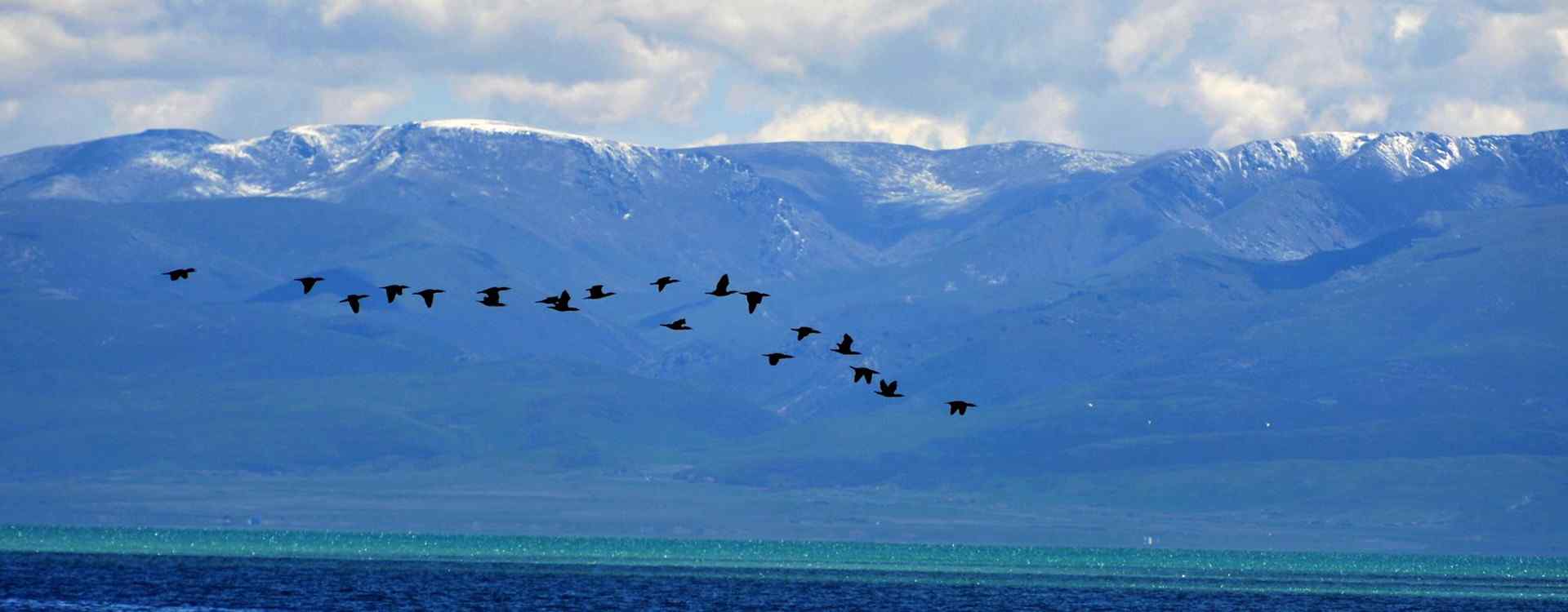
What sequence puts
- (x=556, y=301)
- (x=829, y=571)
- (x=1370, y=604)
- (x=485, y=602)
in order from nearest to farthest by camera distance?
A: 1. (x=556, y=301)
2. (x=485, y=602)
3. (x=1370, y=604)
4. (x=829, y=571)

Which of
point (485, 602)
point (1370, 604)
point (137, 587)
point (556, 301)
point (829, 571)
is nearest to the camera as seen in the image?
point (556, 301)

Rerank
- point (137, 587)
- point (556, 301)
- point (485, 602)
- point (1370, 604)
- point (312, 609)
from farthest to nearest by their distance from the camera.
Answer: point (1370, 604) < point (137, 587) < point (485, 602) < point (312, 609) < point (556, 301)

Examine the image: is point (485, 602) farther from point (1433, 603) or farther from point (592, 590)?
point (1433, 603)

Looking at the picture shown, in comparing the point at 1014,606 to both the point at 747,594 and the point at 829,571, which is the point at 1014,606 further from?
the point at 829,571

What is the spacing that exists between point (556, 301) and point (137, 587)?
2476 inches

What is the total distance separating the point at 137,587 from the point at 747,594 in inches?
1229

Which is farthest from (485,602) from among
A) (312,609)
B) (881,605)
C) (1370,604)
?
(1370,604)

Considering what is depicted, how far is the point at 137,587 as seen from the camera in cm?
14238

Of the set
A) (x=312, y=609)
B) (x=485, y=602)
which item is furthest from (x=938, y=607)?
(x=312, y=609)

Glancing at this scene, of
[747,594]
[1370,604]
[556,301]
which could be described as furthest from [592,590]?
[556,301]

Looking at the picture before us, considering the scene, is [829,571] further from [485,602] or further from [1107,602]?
[485,602]

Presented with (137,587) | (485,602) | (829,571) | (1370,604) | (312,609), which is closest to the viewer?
(312,609)

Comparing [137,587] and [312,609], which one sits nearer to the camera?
[312,609]

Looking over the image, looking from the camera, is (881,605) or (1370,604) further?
(1370,604)
